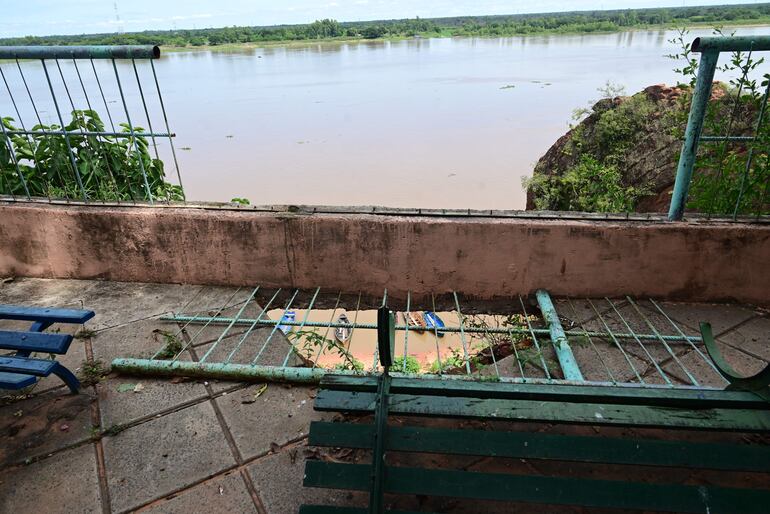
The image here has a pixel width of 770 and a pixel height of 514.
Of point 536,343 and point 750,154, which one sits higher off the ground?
point 750,154

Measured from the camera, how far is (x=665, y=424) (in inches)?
71.2

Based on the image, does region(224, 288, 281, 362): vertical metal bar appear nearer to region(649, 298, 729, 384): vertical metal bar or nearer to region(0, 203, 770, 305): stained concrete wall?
region(0, 203, 770, 305): stained concrete wall

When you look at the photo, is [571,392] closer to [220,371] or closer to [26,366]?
[220,371]

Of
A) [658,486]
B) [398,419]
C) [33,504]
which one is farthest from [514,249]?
[33,504]

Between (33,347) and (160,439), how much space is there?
0.79m

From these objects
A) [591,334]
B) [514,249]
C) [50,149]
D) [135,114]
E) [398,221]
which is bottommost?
[135,114]

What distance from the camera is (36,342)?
246 cm

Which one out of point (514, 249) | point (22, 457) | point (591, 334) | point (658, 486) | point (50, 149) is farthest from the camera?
point (50, 149)

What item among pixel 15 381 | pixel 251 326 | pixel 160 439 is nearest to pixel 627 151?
pixel 251 326

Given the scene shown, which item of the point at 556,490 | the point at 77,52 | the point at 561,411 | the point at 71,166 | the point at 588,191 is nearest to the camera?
the point at 556,490

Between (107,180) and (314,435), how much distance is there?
391cm

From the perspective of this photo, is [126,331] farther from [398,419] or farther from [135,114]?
[135,114]

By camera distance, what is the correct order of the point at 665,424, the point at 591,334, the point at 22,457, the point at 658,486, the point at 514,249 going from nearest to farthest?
the point at 658,486 → the point at 665,424 → the point at 22,457 → the point at 591,334 → the point at 514,249

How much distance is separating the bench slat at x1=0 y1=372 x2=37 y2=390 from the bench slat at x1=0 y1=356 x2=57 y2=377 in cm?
2
